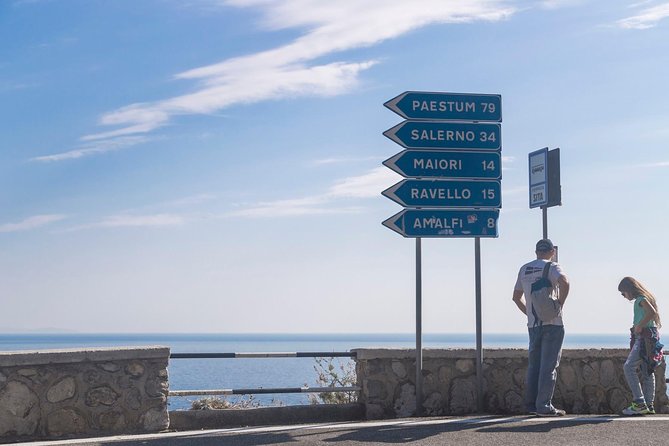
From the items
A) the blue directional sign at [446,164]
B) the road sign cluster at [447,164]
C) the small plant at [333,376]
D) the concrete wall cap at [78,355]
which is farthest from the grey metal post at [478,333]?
the concrete wall cap at [78,355]

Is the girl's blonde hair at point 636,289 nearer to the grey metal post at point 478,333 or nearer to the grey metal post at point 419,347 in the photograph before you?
the grey metal post at point 478,333

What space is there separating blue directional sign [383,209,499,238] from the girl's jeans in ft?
6.85

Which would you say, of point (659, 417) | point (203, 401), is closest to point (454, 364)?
point (659, 417)

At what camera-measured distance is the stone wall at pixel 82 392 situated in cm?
909

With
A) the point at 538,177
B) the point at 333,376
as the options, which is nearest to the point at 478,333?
the point at 538,177

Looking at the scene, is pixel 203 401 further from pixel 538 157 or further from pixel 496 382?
pixel 538 157

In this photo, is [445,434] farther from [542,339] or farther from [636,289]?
[636,289]

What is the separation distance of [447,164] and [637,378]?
10.7 ft

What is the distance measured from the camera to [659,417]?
32.7 ft

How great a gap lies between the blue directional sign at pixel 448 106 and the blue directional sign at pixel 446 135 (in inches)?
3.4

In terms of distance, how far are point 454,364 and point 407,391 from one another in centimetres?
67

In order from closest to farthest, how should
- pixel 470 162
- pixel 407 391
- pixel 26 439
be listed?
pixel 26 439 < pixel 407 391 < pixel 470 162

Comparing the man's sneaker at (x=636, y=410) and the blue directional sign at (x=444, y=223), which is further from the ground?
the blue directional sign at (x=444, y=223)

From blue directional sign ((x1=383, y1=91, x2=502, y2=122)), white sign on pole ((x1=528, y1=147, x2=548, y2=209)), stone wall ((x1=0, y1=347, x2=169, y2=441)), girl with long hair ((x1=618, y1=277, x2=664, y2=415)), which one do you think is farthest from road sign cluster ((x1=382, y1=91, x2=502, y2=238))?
stone wall ((x1=0, y1=347, x2=169, y2=441))
